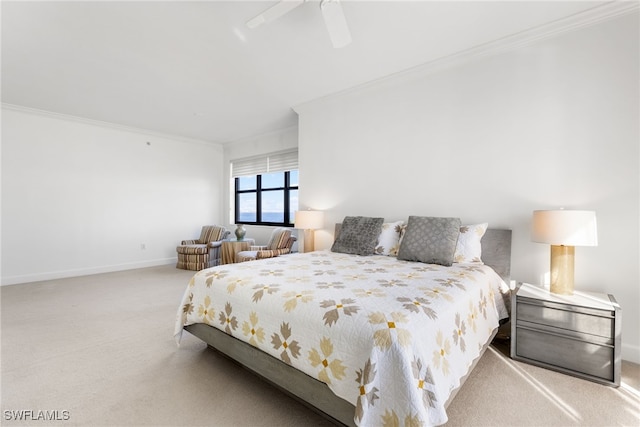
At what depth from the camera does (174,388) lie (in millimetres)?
1862

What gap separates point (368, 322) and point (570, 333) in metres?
1.71

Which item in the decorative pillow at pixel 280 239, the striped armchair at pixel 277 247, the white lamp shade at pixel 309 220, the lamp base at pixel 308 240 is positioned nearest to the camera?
the white lamp shade at pixel 309 220

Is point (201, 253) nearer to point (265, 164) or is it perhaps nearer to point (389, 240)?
point (265, 164)

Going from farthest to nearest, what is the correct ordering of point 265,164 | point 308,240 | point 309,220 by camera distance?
point 265,164 → point 308,240 → point 309,220

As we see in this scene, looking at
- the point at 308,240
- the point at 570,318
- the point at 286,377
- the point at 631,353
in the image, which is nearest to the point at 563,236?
the point at 570,318

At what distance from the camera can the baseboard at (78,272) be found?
4.31 meters

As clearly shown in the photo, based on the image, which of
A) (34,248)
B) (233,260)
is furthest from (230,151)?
(34,248)

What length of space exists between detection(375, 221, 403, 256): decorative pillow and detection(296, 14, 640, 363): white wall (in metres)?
0.29

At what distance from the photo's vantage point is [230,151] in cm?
667

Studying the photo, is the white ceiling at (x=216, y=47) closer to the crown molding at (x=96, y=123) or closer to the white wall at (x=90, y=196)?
the crown molding at (x=96, y=123)

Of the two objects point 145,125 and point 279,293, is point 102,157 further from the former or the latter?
point 279,293

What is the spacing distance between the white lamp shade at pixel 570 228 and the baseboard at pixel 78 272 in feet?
20.2

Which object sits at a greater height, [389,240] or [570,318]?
[389,240]

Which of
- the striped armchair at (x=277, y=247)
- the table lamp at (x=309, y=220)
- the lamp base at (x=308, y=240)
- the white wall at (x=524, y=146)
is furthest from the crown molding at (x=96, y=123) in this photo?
the white wall at (x=524, y=146)
